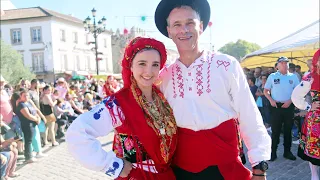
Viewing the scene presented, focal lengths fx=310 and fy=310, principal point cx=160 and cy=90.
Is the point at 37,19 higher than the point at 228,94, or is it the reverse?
the point at 37,19

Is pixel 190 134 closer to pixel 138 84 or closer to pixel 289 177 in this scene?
pixel 138 84

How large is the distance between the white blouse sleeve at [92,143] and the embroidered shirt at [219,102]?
1.52 ft

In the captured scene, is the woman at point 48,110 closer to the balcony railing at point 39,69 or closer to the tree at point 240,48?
the balcony railing at point 39,69

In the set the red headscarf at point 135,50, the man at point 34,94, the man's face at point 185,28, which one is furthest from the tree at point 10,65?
the man's face at point 185,28

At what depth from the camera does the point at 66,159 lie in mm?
6711

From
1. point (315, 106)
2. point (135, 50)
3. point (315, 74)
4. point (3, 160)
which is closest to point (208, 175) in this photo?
point (135, 50)

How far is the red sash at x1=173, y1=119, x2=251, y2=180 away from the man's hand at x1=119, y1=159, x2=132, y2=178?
370mm

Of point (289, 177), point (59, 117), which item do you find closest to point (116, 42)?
point (59, 117)

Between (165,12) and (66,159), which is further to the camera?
(66,159)

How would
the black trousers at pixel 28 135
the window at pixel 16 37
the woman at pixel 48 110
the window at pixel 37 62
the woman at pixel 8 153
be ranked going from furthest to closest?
the window at pixel 16 37
the window at pixel 37 62
the woman at pixel 48 110
the black trousers at pixel 28 135
the woman at pixel 8 153

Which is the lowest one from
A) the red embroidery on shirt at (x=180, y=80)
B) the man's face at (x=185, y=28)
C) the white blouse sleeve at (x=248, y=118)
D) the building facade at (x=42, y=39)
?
the white blouse sleeve at (x=248, y=118)

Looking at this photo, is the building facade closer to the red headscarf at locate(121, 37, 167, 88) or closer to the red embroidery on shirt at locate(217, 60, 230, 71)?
the red headscarf at locate(121, 37, 167, 88)

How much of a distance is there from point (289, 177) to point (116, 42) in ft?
154

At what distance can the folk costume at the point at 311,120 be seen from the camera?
3664 millimetres
